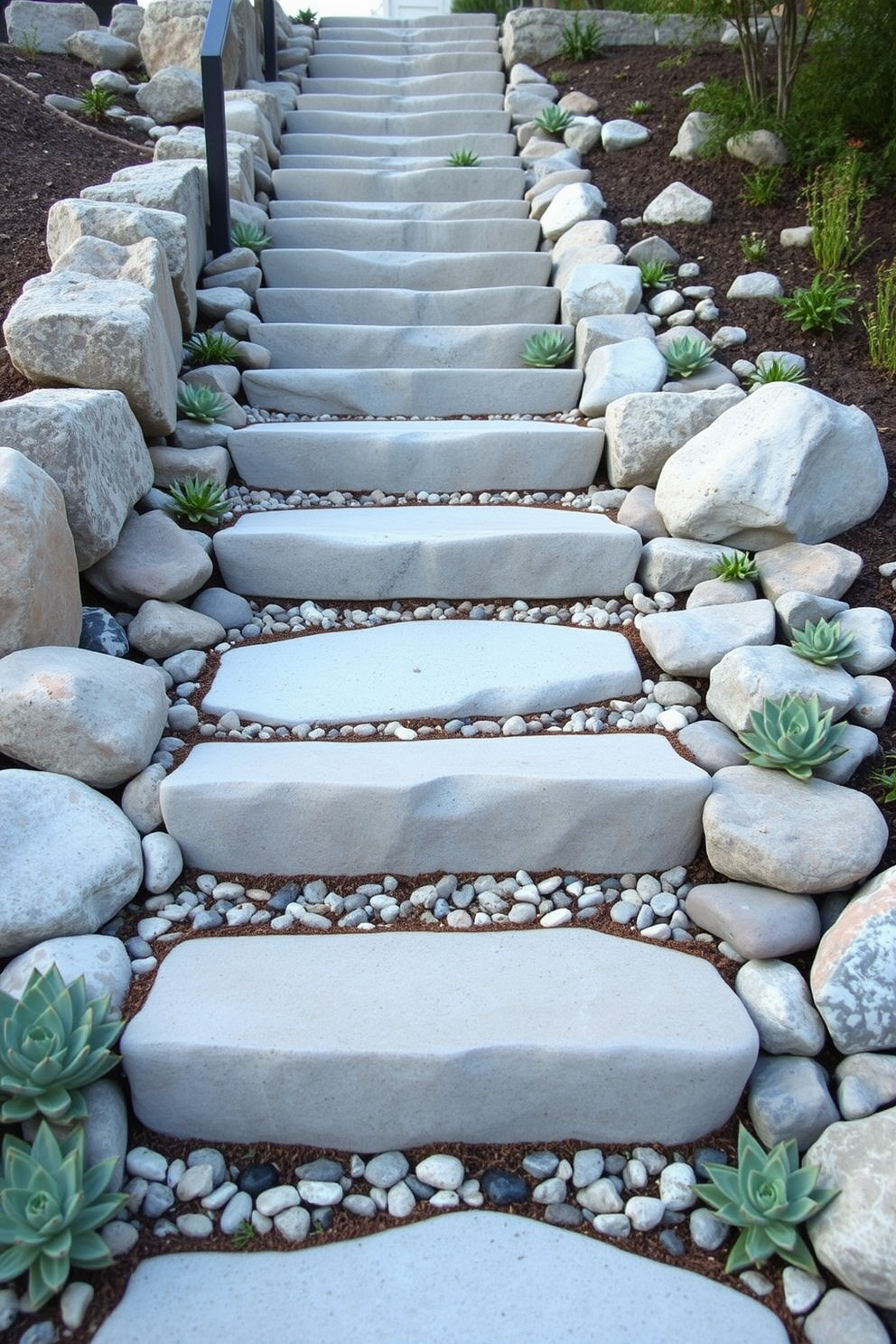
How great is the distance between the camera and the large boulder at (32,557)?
2043 millimetres

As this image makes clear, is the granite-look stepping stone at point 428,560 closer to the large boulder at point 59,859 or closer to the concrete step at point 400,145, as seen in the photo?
the large boulder at point 59,859

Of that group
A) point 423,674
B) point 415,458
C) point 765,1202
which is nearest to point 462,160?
point 415,458

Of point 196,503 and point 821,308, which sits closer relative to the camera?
point 196,503

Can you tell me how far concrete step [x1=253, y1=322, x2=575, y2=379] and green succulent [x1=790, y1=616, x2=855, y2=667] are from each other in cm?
182

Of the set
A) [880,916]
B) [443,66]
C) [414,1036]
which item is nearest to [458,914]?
[414,1036]

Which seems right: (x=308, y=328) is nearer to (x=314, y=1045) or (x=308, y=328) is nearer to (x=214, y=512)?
(x=214, y=512)

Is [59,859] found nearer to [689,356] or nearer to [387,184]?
[689,356]

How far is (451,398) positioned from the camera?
11.9 ft

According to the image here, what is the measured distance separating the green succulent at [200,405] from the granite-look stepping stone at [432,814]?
149 cm

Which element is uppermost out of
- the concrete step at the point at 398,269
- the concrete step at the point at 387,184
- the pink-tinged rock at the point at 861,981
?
the concrete step at the point at 387,184

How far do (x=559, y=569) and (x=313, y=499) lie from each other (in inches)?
A: 35.9

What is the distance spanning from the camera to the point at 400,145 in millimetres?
5207

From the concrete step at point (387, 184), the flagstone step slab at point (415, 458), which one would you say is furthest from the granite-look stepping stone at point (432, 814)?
→ the concrete step at point (387, 184)

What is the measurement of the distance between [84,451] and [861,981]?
2097 millimetres
